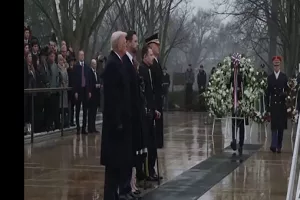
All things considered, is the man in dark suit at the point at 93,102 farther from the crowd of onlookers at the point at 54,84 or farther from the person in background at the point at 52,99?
the person in background at the point at 52,99

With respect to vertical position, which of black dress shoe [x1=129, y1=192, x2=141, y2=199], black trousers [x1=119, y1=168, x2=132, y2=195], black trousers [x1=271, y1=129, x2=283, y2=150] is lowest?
black dress shoe [x1=129, y1=192, x2=141, y2=199]

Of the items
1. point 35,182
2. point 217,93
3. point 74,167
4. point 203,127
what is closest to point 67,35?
point 203,127

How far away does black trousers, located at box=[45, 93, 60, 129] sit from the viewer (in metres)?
16.0

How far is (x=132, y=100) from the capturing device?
798 cm

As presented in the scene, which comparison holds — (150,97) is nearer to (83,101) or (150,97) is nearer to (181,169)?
(181,169)

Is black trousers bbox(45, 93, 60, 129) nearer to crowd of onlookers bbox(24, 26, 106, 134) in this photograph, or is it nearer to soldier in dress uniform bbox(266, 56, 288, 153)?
crowd of onlookers bbox(24, 26, 106, 134)

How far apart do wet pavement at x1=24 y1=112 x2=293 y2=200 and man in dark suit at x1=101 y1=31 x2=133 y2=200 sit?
1.03 meters

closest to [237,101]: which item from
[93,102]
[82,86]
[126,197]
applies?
[82,86]

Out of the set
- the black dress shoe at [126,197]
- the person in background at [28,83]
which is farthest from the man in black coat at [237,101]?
the black dress shoe at [126,197]

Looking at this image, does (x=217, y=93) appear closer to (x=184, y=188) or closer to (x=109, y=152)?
(x=184, y=188)

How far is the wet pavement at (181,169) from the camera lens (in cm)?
915

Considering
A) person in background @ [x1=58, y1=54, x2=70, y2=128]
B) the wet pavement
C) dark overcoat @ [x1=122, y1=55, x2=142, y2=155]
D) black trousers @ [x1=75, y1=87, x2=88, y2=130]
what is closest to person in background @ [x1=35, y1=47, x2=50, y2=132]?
the wet pavement

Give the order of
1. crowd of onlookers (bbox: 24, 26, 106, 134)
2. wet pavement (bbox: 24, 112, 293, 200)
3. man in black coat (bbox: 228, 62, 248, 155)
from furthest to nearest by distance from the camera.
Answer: crowd of onlookers (bbox: 24, 26, 106, 134) → man in black coat (bbox: 228, 62, 248, 155) → wet pavement (bbox: 24, 112, 293, 200)

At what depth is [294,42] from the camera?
92.8 feet
